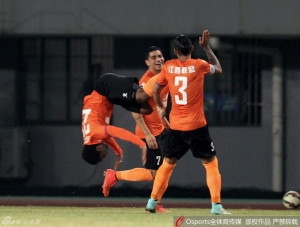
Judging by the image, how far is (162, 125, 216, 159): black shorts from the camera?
40.8 feet

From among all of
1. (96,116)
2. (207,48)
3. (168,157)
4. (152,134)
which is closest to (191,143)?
(168,157)

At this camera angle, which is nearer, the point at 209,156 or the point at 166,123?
the point at 209,156

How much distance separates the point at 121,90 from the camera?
42.8ft

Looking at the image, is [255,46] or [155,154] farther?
[255,46]

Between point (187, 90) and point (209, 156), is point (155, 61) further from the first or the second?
point (209, 156)

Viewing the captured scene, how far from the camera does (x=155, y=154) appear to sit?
13688 millimetres

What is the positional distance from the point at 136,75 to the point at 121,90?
5.19m

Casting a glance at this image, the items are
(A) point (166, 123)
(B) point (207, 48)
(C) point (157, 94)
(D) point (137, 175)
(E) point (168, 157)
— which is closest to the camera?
(B) point (207, 48)

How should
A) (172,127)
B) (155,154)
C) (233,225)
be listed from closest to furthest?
1. (233,225)
2. (172,127)
3. (155,154)

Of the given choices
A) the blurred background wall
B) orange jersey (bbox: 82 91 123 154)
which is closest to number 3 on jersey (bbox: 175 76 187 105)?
orange jersey (bbox: 82 91 123 154)

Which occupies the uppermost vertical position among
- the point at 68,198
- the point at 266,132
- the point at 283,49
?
the point at 283,49
